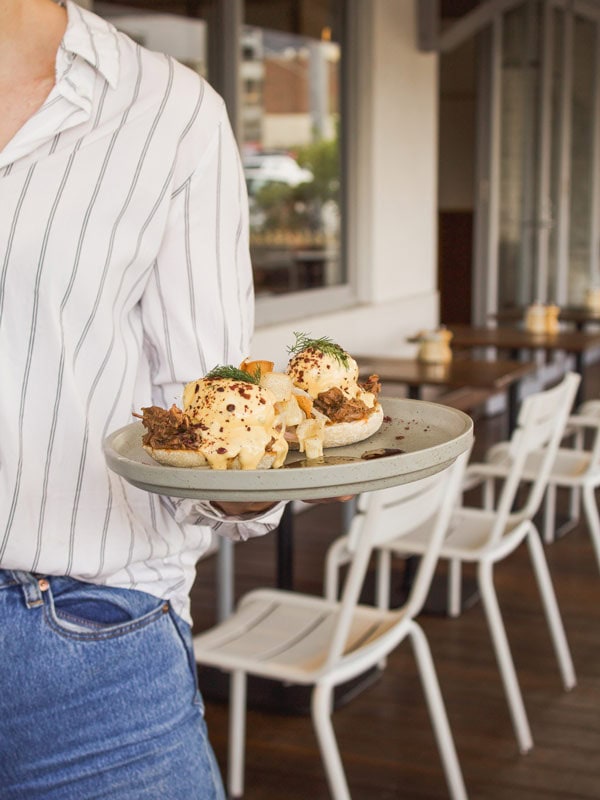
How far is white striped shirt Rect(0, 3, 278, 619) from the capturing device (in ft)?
3.62

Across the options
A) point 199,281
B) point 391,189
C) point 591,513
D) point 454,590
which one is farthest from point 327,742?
point 391,189

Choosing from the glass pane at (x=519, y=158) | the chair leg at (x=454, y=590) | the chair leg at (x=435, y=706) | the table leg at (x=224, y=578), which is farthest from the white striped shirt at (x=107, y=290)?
the glass pane at (x=519, y=158)

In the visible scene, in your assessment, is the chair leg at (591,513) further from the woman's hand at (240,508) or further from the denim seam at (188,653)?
the woman's hand at (240,508)

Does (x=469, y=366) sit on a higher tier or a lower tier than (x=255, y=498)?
lower

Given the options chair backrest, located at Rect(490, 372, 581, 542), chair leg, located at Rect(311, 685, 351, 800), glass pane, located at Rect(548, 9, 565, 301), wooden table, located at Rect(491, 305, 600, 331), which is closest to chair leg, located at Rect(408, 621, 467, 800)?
chair leg, located at Rect(311, 685, 351, 800)

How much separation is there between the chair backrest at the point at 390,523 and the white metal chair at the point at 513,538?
0.36m

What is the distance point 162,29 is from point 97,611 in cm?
367

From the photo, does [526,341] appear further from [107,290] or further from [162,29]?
[107,290]

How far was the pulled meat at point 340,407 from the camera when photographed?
3.45ft

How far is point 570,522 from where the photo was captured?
4898mm

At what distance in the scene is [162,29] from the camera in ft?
14.5

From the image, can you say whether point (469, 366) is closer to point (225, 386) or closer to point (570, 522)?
point (570, 522)

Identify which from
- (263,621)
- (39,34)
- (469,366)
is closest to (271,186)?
(469,366)

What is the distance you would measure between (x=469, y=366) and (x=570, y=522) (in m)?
0.94
